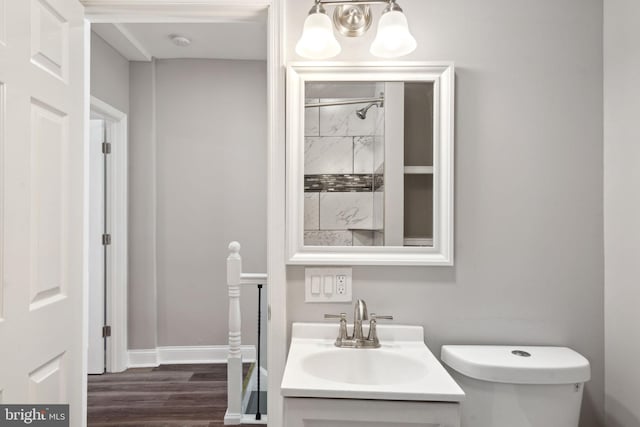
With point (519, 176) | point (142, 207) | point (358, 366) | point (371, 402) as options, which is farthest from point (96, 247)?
point (519, 176)

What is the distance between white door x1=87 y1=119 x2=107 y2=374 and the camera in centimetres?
318

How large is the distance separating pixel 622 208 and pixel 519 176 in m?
0.34

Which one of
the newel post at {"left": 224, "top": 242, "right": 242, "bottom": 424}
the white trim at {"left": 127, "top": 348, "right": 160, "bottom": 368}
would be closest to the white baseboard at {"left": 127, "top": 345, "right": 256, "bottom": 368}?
the white trim at {"left": 127, "top": 348, "right": 160, "bottom": 368}

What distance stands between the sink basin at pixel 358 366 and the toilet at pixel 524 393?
0.23 metres

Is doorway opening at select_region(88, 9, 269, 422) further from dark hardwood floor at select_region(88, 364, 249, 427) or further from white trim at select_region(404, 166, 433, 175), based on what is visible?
white trim at select_region(404, 166, 433, 175)

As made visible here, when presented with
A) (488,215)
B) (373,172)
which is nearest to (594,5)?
(488,215)

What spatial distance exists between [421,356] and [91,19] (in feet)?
5.62

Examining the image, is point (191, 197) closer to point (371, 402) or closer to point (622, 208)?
point (371, 402)

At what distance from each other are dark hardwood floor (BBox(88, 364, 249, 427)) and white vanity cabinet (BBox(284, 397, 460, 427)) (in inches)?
62.3

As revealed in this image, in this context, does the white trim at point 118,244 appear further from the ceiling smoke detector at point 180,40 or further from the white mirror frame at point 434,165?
the white mirror frame at point 434,165

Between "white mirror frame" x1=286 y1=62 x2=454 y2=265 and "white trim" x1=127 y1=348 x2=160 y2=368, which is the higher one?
"white mirror frame" x1=286 y1=62 x2=454 y2=265

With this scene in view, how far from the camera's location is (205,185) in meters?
3.42

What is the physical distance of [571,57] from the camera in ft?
4.92

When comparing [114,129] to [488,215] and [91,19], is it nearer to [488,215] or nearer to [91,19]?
[91,19]
